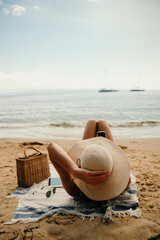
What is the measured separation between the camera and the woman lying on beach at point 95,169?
169 centimetres

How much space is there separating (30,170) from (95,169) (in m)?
1.57

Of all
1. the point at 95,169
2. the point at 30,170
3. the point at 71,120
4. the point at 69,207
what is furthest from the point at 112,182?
the point at 71,120

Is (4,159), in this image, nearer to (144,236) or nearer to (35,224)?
(35,224)

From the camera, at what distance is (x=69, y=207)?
7.32 ft

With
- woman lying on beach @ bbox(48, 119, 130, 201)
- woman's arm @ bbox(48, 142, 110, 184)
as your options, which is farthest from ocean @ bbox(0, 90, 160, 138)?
woman's arm @ bbox(48, 142, 110, 184)

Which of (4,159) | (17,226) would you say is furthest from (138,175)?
(4,159)

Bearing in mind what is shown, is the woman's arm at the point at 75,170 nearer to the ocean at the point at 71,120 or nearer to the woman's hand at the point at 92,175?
the woman's hand at the point at 92,175

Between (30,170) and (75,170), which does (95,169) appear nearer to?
(75,170)

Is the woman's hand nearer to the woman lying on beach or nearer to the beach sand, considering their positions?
the woman lying on beach

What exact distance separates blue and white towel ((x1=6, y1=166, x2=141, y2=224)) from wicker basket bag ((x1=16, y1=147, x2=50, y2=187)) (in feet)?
0.97

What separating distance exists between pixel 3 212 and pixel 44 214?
529 mm

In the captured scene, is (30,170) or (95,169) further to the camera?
(30,170)

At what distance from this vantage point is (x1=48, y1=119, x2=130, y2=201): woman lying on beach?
169 centimetres

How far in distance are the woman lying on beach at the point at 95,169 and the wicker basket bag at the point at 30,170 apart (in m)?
0.90
